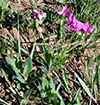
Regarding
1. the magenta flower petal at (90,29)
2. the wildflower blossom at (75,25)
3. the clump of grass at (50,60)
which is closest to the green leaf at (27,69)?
the clump of grass at (50,60)

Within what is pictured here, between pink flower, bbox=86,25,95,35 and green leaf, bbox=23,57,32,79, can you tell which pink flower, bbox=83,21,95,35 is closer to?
pink flower, bbox=86,25,95,35

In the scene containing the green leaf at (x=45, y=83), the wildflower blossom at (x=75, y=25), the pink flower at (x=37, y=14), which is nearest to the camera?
the green leaf at (x=45, y=83)

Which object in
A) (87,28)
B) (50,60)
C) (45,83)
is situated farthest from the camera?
(87,28)

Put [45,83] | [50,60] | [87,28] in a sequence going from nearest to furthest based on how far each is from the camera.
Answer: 1. [45,83]
2. [50,60]
3. [87,28]

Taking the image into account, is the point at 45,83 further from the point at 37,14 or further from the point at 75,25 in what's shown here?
the point at 37,14

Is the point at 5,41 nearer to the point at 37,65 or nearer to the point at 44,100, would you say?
the point at 37,65

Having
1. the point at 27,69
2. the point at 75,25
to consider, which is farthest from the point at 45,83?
the point at 75,25

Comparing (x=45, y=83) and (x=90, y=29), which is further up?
(x=90, y=29)

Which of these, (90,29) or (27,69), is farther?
(90,29)

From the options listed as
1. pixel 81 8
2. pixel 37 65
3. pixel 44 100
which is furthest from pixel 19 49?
pixel 81 8

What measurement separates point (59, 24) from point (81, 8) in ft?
0.57

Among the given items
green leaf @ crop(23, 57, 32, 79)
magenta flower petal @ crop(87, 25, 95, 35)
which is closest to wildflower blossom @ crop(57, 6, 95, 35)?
magenta flower petal @ crop(87, 25, 95, 35)

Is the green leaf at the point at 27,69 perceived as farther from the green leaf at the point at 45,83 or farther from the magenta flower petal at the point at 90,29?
the magenta flower petal at the point at 90,29

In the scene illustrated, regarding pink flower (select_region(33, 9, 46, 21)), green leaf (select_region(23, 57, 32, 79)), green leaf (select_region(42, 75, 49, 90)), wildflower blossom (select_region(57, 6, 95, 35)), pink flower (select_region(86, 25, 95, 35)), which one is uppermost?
pink flower (select_region(33, 9, 46, 21))
